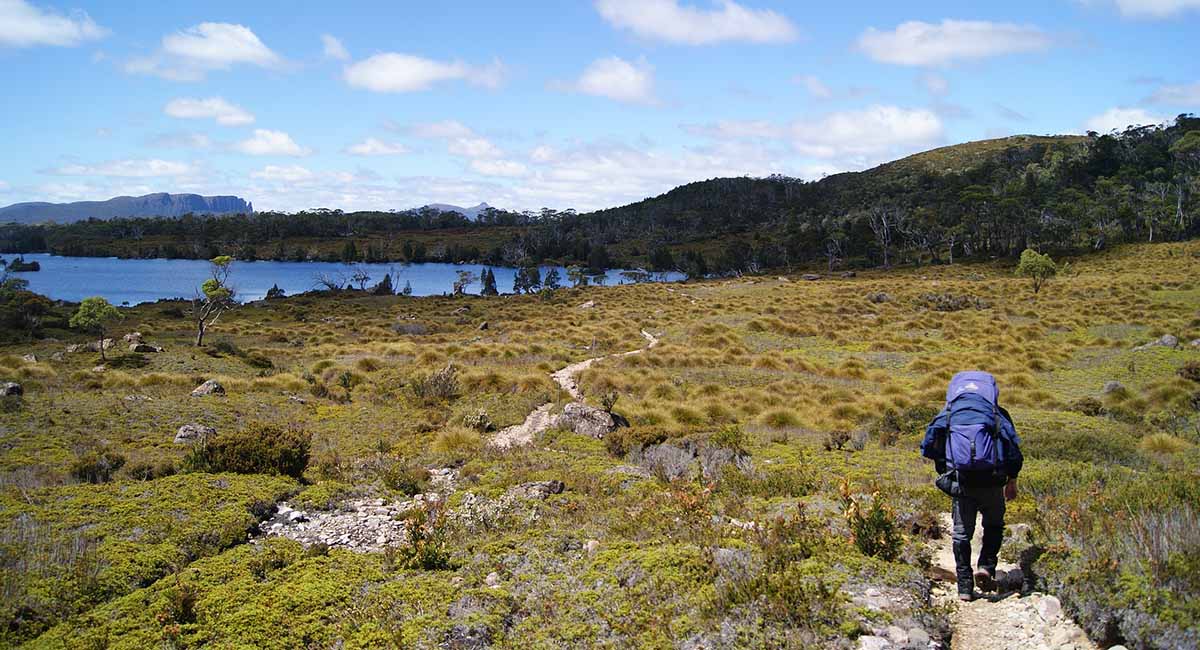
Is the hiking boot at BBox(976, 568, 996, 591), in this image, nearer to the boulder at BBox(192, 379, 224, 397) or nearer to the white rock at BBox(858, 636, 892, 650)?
the white rock at BBox(858, 636, 892, 650)

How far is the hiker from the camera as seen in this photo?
5652mm

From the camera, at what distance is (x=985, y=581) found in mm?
5855

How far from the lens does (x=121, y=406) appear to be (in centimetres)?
1504

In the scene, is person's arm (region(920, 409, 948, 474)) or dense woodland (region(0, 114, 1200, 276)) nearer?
person's arm (region(920, 409, 948, 474))

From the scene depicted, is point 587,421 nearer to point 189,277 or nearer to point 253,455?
point 253,455

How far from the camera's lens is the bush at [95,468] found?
9970 mm

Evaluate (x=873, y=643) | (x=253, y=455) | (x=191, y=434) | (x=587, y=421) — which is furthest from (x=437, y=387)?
(x=873, y=643)

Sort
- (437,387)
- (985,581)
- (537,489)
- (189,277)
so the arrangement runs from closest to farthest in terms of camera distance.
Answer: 1. (985,581)
2. (537,489)
3. (437,387)
4. (189,277)

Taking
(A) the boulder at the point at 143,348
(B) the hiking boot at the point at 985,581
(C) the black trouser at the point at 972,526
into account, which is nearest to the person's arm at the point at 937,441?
(C) the black trouser at the point at 972,526

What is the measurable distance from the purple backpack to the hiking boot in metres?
1.05

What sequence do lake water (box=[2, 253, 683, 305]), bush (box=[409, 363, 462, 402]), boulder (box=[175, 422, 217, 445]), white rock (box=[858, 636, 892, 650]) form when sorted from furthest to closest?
1. lake water (box=[2, 253, 683, 305])
2. bush (box=[409, 363, 462, 402])
3. boulder (box=[175, 422, 217, 445])
4. white rock (box=[858, 636, 892, 650])

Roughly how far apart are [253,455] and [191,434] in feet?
11.0

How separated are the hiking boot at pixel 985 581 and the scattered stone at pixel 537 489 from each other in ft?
18.8

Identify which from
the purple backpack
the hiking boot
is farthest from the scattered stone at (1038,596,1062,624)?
the purple backpack
